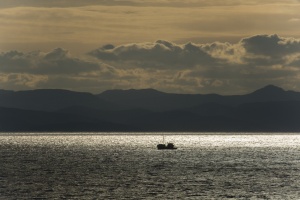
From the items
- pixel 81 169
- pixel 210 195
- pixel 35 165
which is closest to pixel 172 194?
pixel 210 195

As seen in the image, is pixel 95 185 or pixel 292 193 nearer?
pixel 292 193

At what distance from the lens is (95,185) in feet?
443

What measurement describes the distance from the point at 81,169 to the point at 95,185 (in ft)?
142

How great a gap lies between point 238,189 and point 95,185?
26650mm

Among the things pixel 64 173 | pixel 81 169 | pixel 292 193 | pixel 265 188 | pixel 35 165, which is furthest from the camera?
pixel 35 165

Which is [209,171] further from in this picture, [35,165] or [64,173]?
[35,165]

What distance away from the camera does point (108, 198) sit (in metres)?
114

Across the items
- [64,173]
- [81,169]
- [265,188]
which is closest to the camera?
[265,188]

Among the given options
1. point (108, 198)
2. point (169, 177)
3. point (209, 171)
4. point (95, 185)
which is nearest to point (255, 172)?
point (209, 171)

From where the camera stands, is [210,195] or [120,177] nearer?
[210,195]

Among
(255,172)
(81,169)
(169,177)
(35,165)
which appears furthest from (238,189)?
(35,165)

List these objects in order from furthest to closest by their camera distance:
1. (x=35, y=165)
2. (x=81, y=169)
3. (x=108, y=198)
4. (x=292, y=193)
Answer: (x=35, y=165) < (x=81, y=169) < (x=292, y=193) < (x=108, y=198)

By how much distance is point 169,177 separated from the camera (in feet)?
501

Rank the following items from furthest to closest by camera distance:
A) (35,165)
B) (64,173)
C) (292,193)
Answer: (35,165) < (64,173) < (292,193)
